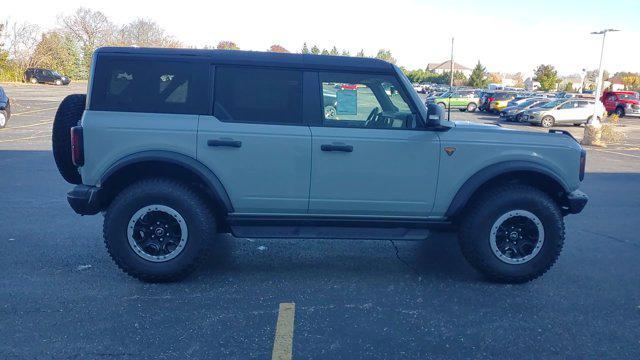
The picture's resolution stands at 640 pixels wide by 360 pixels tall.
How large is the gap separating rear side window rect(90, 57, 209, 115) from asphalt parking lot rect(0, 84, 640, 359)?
1.55 metres

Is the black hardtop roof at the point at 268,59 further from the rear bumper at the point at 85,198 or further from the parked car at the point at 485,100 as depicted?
the parked car at the point at 485,100

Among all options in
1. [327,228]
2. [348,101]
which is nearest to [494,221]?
[327,228]

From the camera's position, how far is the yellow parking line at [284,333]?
11.2 feet

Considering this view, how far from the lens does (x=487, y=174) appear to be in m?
4.61

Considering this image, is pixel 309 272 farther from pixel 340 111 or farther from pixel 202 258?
pixel 340 111

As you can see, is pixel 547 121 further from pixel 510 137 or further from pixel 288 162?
pixel 288 162

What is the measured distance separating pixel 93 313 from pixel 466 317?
9.38 feet

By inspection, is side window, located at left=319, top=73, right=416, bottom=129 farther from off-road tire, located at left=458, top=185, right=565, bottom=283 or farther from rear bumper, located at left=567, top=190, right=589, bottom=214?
rear bumper, located at left=567, top=190, right=589, bottom=214

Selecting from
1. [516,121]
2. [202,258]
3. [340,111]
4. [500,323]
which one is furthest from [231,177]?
[516,121]

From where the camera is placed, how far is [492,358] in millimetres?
3436

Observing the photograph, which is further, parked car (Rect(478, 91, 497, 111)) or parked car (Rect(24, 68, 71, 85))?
parked car (Rect(24, 68, 71, 85))

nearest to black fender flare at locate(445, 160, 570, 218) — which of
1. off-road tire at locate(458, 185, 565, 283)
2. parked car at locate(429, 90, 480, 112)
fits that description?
off-road tire at locate(458, 185, 565, 283)

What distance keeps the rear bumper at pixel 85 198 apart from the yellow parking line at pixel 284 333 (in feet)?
5.95

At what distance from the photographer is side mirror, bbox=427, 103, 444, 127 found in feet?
14.6
